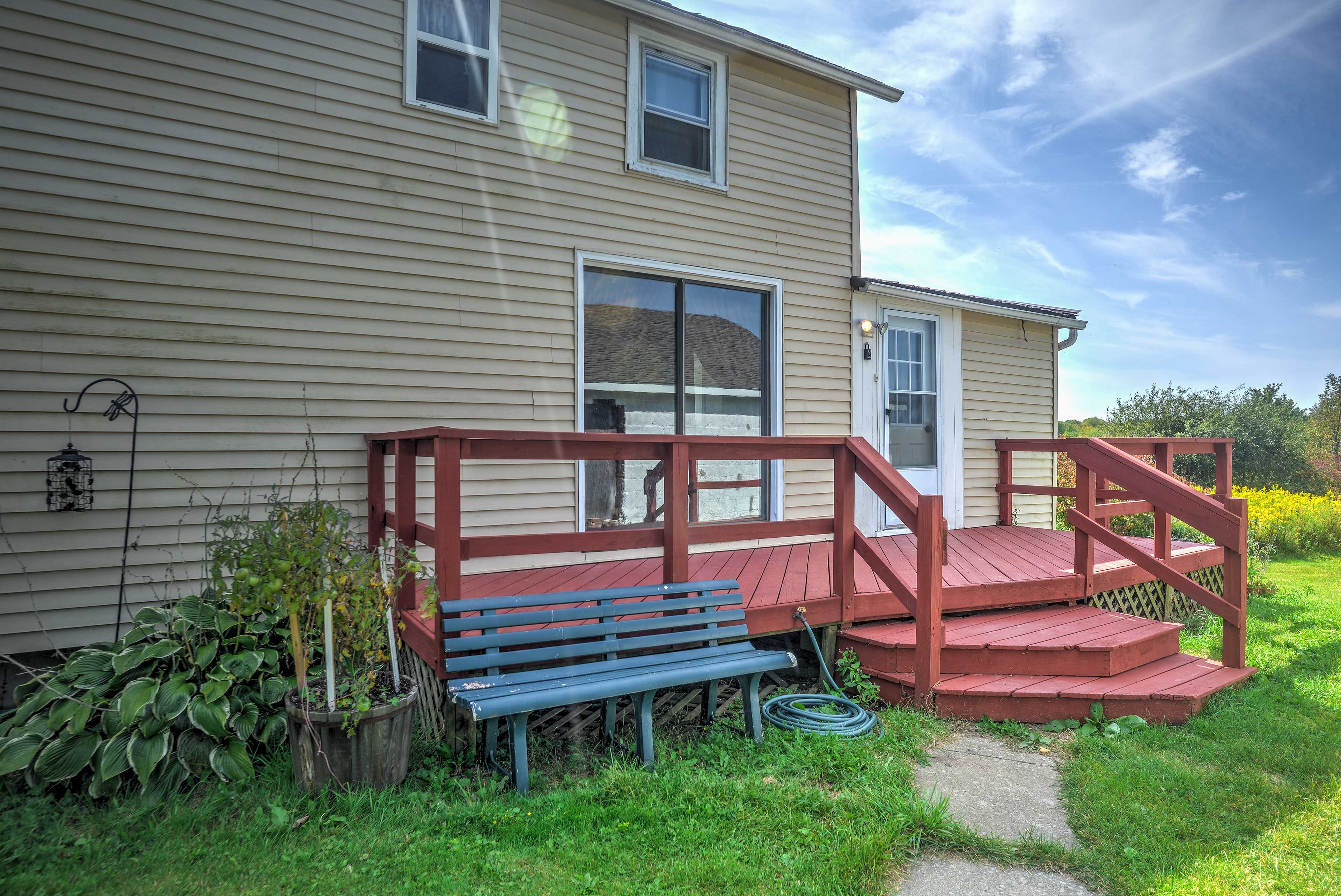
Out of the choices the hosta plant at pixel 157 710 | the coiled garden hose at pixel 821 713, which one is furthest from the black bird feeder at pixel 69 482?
the coiled garden hose at pixel 821 713

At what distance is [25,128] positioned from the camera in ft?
11.5

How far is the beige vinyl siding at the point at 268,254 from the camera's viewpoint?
355 cm

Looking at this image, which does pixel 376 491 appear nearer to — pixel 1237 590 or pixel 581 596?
pixel 581 596

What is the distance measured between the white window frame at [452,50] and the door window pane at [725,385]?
2004mm

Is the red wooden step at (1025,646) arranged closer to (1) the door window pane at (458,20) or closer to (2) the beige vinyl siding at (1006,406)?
(2) the beige vinyl siding at (1006,406)

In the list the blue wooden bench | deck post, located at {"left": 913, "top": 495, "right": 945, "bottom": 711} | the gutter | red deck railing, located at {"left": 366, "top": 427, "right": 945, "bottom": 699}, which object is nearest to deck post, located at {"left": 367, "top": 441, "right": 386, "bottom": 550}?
red deck railing, located at {"left": 366, "top": 427, "right": 945, "bottom": 699}

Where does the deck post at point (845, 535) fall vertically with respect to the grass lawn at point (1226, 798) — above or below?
above

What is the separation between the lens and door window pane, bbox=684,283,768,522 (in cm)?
566

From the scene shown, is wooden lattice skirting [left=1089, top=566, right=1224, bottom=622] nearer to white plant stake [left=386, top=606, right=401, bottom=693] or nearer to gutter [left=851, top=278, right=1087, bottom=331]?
gutter [left=851, top=278, right=1087, bottom=331]

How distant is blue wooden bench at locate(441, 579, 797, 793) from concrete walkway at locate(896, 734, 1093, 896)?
0.84 metres

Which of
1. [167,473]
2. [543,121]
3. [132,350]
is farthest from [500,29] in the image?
[167,473]

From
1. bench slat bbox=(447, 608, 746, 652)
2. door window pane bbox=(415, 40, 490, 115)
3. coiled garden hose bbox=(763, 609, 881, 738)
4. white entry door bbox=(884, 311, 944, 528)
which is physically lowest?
coiled garden hose bbox=(763, 609, 881, 738)

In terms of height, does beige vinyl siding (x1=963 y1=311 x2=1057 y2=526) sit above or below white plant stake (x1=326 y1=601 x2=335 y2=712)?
above

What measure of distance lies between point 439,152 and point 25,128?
2137 millimetres
